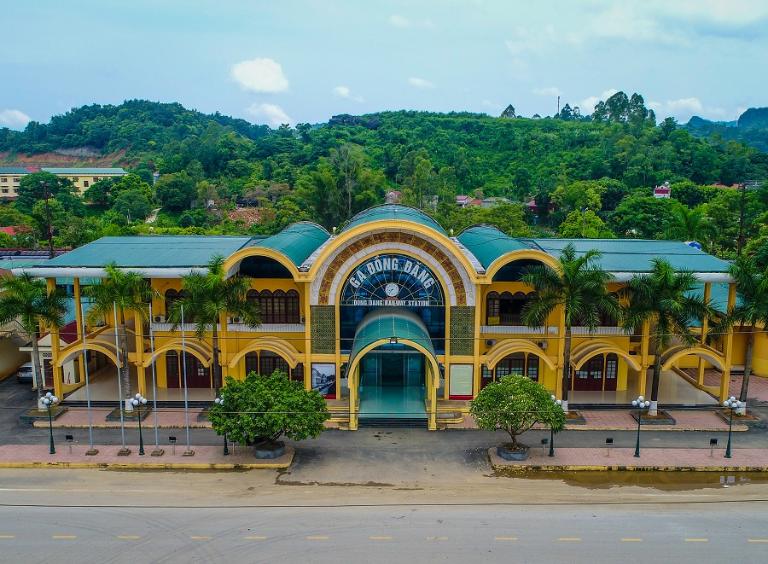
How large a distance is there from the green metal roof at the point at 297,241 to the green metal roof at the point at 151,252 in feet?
8.00

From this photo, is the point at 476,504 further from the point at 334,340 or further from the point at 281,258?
the point at 281,258

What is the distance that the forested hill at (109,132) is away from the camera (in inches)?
A: 6688

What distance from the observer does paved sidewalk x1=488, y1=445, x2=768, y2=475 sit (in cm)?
2767

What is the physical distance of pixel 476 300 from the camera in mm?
33625

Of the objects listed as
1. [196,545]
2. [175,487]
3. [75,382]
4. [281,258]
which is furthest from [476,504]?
[75,382]

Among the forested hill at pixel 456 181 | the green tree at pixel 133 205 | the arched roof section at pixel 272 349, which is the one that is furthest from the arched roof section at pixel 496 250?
the green tree at pixel 133 205

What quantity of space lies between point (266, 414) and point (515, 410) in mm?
10683

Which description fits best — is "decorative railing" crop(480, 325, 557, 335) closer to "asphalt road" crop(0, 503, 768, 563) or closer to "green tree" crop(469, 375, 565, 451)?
"green tree" crop(469, 375, 565, 451)

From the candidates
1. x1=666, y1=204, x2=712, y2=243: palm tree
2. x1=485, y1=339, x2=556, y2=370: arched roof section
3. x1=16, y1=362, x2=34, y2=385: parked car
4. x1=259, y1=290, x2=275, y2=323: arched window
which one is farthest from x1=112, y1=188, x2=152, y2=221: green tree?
x1=485, y1=339, x2=556, y2=370: arched roof section

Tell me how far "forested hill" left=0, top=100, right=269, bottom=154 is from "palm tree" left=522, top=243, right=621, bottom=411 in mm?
145699

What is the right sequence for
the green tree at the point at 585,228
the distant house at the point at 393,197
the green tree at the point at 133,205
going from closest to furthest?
the green tree at the point at 585,228, the distant house at the point at 393,197, the green tree at the point at 133,205

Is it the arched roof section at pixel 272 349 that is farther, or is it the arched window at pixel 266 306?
the arched window at pixel 266 306

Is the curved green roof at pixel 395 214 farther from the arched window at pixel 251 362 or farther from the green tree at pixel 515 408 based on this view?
the green tree at pixel 515 408

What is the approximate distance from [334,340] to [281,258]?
5179 mm
